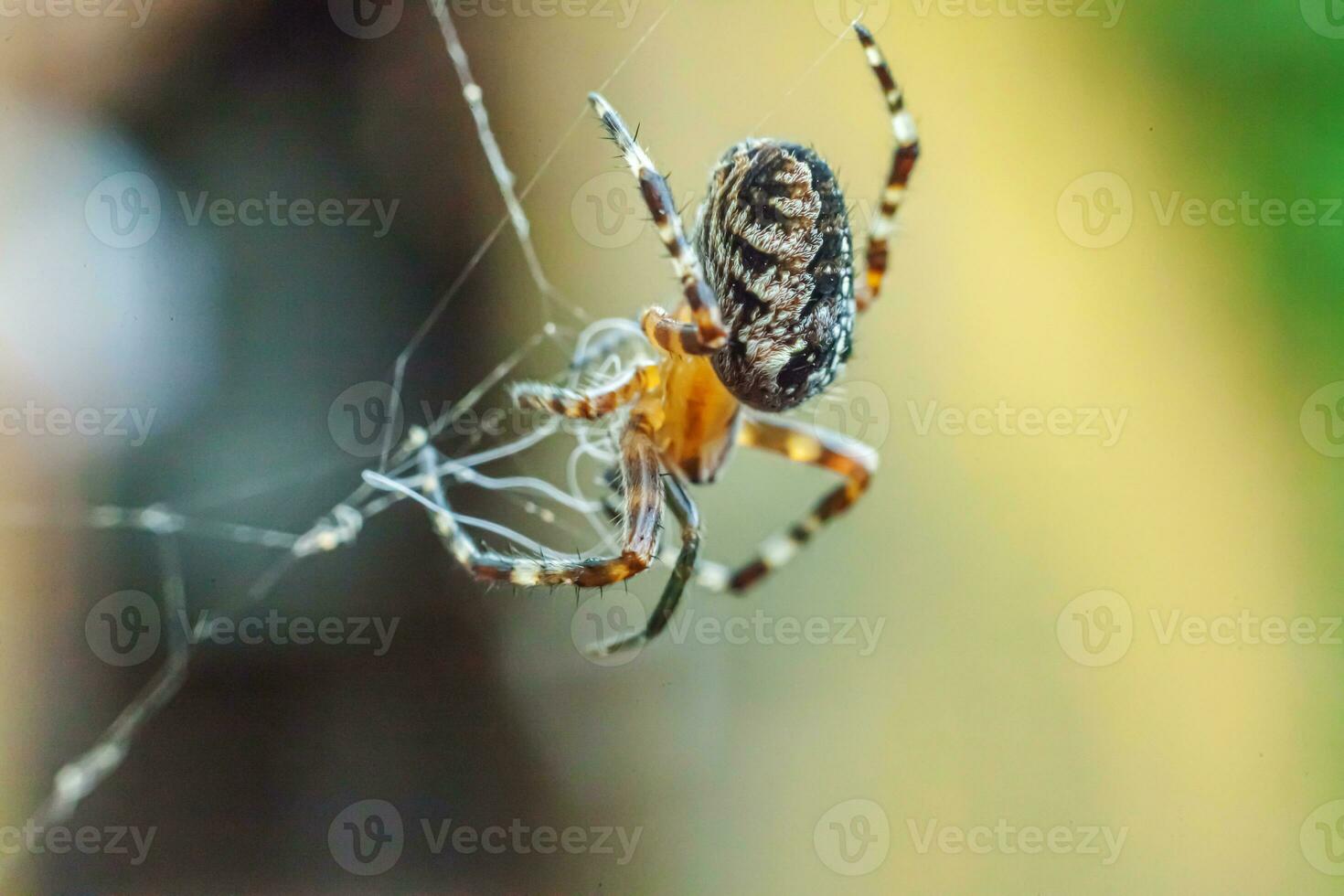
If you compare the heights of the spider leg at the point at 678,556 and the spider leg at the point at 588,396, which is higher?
the spider leg at the point at 588,396

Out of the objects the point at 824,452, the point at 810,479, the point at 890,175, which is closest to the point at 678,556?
the point at 824,452

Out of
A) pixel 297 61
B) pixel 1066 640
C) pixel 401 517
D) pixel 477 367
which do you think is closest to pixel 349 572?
pixel 401 517

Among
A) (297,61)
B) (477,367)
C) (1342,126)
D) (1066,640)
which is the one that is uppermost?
(1342,126)

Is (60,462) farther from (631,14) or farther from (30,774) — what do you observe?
(631,14)

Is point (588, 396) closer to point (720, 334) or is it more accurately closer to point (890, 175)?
point (720, 334)

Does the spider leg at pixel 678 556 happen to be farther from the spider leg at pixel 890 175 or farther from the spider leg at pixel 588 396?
the spider leg at pixel 890 175

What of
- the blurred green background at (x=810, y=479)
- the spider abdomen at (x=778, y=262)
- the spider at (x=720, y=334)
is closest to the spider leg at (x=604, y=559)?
the spider at (x=720, y=334)

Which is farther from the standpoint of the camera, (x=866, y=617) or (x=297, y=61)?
(x=866, y=617)

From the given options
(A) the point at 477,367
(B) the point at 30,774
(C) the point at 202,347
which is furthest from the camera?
(A) the point at 477,367
